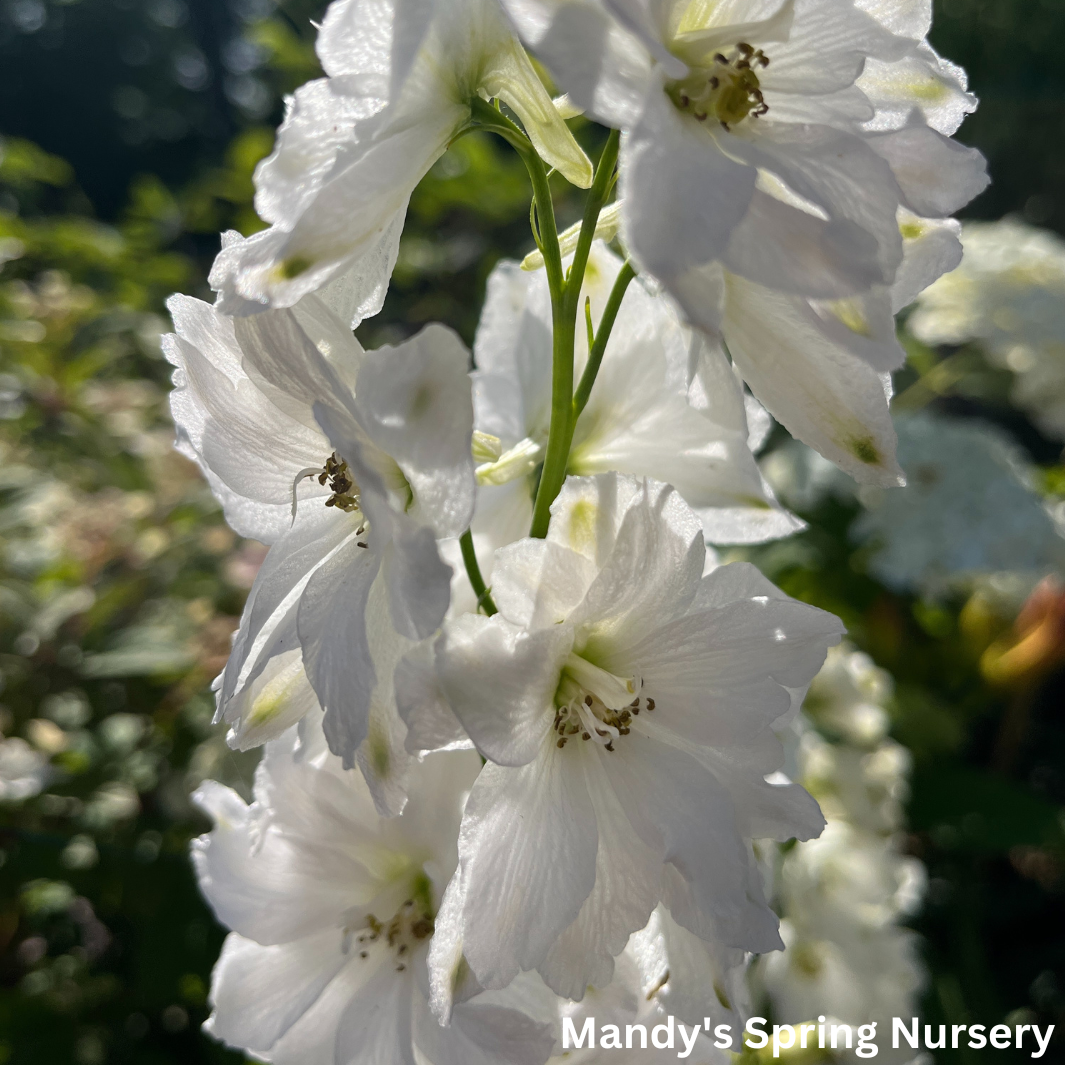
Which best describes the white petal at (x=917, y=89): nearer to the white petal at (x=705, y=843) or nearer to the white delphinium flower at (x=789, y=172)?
the white delphinium flower at (x=789, y=172)

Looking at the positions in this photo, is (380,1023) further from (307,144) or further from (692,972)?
(307,144)

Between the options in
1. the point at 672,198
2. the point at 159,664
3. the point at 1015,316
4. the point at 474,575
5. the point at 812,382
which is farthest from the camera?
the point at 1015,316

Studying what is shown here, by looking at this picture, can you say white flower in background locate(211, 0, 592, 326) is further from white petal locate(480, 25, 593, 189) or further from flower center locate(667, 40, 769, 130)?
flower center locate(667, 40, 769, 130)

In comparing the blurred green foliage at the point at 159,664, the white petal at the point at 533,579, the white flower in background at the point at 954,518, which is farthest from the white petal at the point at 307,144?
the white flower in background at the point at 954,518

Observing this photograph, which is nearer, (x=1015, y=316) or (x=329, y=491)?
(x=329, y=491)

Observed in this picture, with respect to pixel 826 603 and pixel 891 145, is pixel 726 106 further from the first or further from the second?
→ pixel 826 603

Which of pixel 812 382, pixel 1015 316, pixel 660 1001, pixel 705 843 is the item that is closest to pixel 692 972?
pixel 660 1001

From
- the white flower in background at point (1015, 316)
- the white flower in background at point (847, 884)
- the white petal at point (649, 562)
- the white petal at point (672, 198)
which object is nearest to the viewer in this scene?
the white petal at point (672, 198)

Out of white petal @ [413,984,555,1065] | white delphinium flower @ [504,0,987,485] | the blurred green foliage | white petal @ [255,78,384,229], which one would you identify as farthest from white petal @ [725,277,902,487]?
the blurred green foliage
